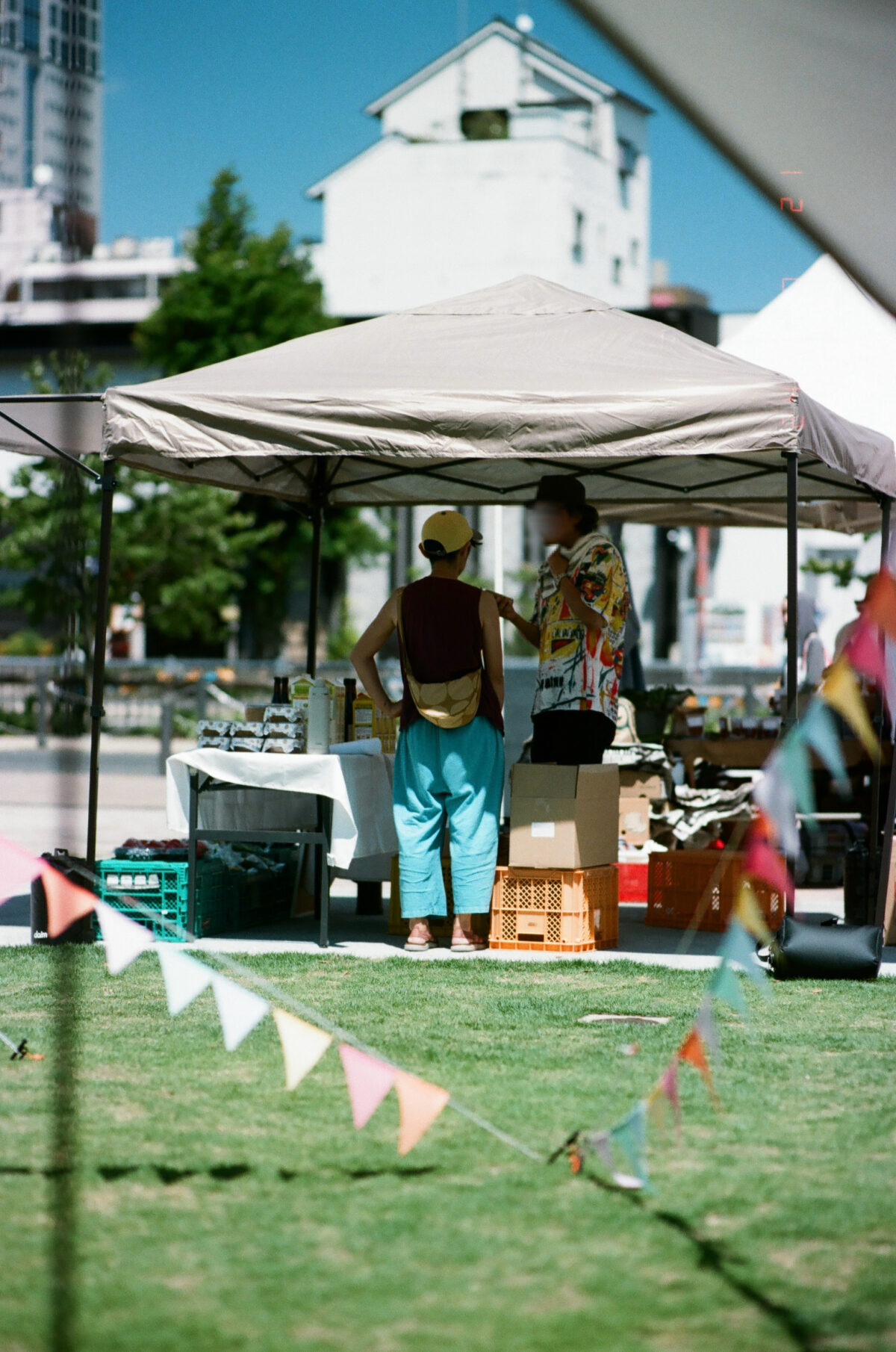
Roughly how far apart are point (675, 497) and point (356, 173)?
127 feet

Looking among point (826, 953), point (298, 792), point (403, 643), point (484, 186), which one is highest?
point (484, 186)

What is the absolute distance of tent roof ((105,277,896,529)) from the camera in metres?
6.73

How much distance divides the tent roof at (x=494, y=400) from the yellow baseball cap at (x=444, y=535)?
331 mm

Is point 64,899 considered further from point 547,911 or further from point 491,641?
point 547,911

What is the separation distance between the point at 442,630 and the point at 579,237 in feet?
134

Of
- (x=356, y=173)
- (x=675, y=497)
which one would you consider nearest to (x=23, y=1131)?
(x=675, y=497)

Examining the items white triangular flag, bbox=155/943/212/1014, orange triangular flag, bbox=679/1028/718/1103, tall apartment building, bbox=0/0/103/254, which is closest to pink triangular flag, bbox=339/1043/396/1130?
white triangular flag, bbox=155/943/212/1014

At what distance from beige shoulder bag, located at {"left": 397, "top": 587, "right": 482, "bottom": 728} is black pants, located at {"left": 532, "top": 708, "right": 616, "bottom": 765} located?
18.9 inches

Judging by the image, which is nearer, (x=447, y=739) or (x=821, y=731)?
(x=821, y=731)

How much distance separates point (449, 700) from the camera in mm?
7160

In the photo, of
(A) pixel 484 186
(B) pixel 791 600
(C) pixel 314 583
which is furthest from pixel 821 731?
(A) pixel 484 186

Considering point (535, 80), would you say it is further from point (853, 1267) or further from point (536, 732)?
point (853, 1267)

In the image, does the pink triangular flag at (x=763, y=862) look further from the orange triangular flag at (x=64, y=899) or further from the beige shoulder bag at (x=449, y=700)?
the beige shoulder bag at (x=449, y=700)

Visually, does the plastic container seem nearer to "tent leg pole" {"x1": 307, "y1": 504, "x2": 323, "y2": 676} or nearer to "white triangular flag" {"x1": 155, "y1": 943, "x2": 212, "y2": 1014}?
"tent leg pole" {"x1": 307, "y1": 504, "x2": 323, "y2": 676}
